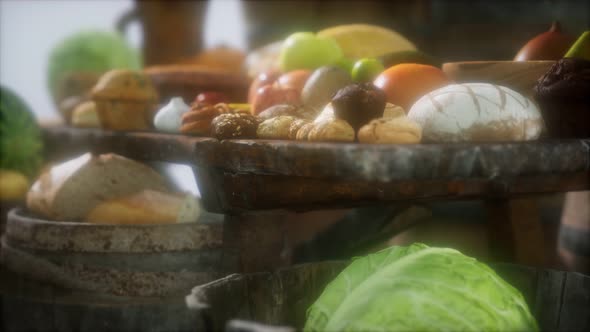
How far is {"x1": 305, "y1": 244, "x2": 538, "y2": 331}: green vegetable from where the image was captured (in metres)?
1.10

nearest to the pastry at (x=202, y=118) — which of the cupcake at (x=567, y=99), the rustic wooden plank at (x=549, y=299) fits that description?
the cupcake at (x=567, y=99)

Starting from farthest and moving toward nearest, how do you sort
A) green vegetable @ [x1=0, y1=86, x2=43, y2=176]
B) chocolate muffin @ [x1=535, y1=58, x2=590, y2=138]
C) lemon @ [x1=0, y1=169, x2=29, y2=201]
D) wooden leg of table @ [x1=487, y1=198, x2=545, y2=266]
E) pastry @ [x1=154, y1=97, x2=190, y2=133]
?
1. green vegetable @ [x1=0, y1=86, x2=43, y2=176]
2. lemon @ [x1=0, y1=169, x2=29, y2=201]
3. wooden leg of table @ [x1=487, y1=198, x2=545, y2=266]
4. pastry @ [x1=154, y1=97, x2=190, y2=133]
5. chocolate muffin @ [x1=535, y1=58, x2=590, y2=138]

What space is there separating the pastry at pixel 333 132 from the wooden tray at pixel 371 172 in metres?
0.05

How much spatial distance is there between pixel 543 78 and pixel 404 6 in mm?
2555

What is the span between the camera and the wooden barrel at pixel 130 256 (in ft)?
5.53

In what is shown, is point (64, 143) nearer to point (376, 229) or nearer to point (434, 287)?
point (376, 229)

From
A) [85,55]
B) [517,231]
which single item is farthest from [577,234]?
[85,55]

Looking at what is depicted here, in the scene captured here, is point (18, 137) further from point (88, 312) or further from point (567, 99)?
point (567, 99)

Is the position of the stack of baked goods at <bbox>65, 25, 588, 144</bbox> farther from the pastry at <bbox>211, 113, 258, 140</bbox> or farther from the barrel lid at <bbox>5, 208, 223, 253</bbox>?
the barrel lid at <bbox>5, 208, 223, 253</bbox>

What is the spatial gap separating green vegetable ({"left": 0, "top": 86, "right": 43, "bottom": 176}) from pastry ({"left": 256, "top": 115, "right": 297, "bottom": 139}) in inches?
71.9

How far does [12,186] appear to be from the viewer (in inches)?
104

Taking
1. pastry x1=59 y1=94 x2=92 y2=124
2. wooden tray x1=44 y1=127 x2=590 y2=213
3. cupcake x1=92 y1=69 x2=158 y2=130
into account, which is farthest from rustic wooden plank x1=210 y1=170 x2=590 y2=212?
pastry x1=59 y1=94 x2=92 y2=124

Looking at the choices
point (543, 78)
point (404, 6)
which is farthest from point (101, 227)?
point (404, 6)

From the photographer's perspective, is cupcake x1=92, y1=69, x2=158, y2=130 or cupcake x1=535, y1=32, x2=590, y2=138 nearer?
cupcake x1=535, y1=32, x2=590, y2=138
